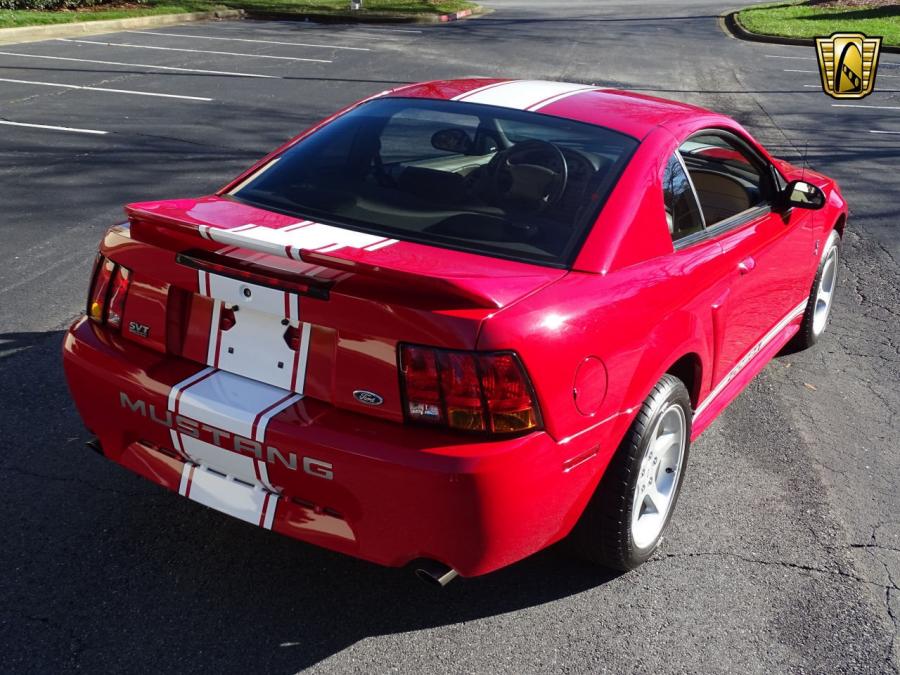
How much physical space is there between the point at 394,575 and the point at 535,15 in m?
28.1

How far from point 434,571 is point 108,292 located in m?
1.44

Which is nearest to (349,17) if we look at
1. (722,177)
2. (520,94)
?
(722,177)

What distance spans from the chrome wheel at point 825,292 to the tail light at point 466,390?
3285 mm

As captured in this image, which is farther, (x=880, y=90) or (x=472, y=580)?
(x=880, y=90)

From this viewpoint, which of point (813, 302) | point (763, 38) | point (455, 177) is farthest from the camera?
point (763, 38)

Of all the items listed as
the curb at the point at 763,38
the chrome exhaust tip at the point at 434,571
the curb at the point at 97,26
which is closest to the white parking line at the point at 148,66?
the curb at the point at 97,26

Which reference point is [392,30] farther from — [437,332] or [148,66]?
[437,332]

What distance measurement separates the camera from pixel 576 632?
10.3ft

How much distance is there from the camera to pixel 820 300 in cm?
566

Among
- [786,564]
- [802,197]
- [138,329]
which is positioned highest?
[802,197]

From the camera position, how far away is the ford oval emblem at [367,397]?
2758 millimetres

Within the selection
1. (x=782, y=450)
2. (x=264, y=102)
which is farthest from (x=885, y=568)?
(x=264, y=102)

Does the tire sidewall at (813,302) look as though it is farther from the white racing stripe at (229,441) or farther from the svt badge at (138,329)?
the svt badge at (138,329)

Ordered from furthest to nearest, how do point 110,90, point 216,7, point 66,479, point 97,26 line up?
point 216,7, point 97,26, point 110,90, point 66,479
